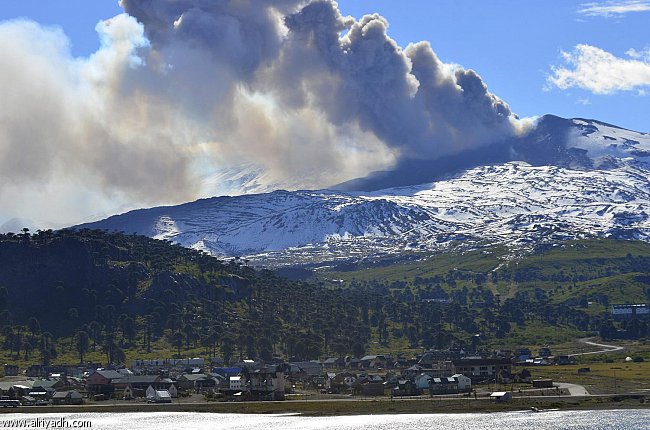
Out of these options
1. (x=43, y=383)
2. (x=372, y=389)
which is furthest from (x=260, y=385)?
(x=43, y=383)

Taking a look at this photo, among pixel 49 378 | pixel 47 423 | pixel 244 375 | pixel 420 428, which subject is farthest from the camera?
pixel 49 378

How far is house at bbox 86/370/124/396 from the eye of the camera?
175 m

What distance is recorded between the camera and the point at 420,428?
12131cm

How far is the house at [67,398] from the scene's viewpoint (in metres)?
161

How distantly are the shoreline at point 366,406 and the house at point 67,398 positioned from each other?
469cm

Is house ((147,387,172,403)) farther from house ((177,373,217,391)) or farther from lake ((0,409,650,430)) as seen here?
lake ((0,409,650,430))

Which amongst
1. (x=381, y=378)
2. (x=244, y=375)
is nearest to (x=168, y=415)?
(x=244, y=375)

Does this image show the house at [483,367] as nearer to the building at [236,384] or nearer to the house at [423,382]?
the house at [423,382]

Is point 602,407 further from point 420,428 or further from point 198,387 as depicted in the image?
point 198,387

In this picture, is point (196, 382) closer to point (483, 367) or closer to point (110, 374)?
point (110, 374)

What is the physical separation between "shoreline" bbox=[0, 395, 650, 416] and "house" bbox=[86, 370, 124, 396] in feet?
54.1

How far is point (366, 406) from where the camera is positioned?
14750 centimetres

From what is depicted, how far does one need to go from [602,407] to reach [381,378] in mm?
48292

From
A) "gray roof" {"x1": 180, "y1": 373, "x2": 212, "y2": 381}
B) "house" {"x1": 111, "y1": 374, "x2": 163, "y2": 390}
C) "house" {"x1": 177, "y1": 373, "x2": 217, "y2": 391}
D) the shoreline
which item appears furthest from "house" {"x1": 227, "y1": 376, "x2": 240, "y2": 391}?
the shoreline
